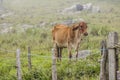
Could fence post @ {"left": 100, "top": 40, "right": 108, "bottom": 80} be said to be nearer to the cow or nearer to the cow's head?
the cow

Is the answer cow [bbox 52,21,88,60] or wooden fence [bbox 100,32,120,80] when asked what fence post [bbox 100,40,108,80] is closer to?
wooden fence [bbox 100,32,120,80]

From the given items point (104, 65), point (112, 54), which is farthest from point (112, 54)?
point (104, 65)

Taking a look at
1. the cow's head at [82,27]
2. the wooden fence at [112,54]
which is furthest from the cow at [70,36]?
the wooden fence at [112,54]

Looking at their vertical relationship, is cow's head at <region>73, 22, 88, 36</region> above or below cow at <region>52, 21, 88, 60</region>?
above

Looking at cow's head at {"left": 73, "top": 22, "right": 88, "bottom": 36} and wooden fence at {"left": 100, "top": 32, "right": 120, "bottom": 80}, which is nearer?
wooden fence at {"left": 100, "top": 32, "right": 120, "bottom": 80}

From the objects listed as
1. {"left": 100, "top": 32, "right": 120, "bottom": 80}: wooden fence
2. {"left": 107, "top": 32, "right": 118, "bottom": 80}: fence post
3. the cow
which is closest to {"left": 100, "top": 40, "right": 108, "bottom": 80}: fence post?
{"left": 100, "top": 32, "right": 120, "bottom": 80}: wooden fence

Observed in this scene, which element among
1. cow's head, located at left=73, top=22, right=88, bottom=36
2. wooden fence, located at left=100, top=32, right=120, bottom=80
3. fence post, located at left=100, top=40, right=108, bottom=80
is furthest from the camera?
cow's head, located at left=73, top=22, right=88, bottom=36

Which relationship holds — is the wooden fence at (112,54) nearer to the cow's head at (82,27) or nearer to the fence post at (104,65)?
the fence post at (104,65)

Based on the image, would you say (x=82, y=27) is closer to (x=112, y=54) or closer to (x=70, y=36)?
(x=70, y=36)

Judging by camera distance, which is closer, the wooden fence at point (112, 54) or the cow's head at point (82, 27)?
the wooden fence at point (112, 54)

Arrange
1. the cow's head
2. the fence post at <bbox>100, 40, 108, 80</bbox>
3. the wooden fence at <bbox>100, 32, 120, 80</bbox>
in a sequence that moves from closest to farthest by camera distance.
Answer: the wooden fence at <bbox>100, 32, 120, 80</bbox> → the fence post at <bbox>100, 40, 108, 80</bbox> → the cow's head

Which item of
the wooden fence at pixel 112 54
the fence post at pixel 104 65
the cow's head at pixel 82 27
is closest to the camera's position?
the wooden fence at pixel 112 54

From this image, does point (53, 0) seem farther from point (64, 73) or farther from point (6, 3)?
point (64, 73)

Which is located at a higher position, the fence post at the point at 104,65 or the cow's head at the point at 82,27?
the cow's head at the point at 82,27
